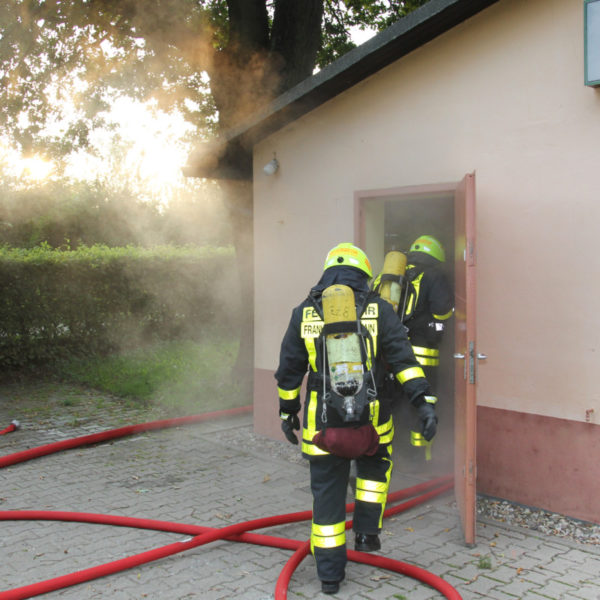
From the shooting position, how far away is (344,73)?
602cm

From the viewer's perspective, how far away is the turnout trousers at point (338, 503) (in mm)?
3885

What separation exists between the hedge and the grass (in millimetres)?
424

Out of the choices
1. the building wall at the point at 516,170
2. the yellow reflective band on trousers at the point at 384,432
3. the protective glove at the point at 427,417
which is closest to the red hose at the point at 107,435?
the building wall at the point at 516,170

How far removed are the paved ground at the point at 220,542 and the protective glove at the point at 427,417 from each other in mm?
917

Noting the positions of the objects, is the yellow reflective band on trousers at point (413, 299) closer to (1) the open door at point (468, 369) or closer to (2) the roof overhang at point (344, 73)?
(1) the open door at point (468, 369)

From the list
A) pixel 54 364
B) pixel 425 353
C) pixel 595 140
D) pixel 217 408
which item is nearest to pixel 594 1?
pixel 595 140

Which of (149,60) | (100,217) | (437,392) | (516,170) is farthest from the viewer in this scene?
(100,217)

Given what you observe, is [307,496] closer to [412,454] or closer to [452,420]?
[412,454]

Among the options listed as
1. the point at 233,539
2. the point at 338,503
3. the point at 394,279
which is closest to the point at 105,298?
the point at 394,279

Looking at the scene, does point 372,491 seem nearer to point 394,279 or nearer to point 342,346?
point 342,346

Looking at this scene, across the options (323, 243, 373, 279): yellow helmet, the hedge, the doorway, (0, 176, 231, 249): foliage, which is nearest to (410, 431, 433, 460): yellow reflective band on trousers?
the doorway

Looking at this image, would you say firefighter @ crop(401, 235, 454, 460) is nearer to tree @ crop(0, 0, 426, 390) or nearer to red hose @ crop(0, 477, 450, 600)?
red hose @ crop(0, 477, 450, 600)

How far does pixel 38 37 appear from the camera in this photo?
918 cm

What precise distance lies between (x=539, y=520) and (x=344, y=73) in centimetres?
401
